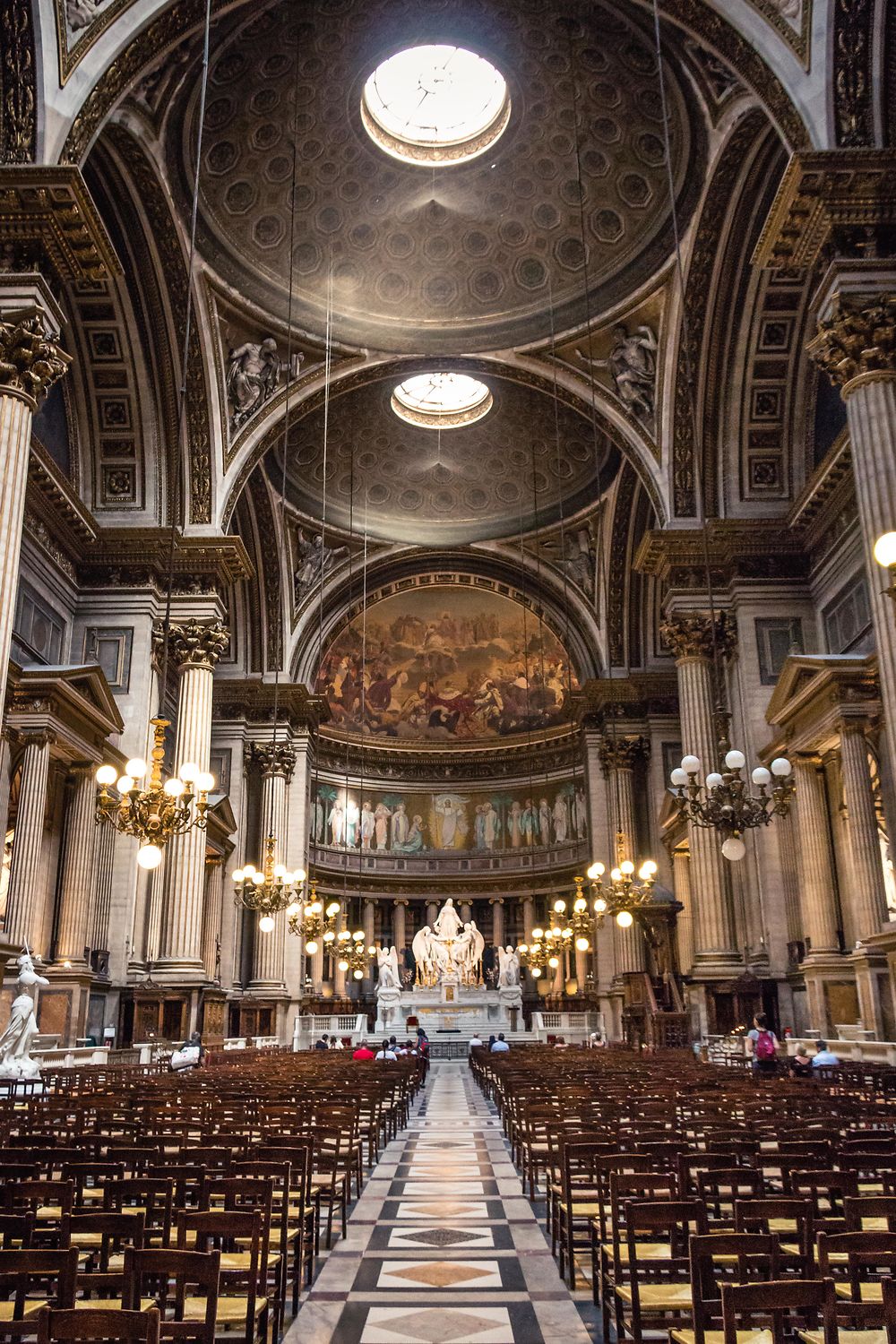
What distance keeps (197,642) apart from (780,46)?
15194mm

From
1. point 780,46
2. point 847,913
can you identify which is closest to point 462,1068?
point 847,913

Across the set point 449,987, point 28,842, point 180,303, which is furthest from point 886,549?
point 449,987

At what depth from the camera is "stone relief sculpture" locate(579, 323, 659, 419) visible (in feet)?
85.7

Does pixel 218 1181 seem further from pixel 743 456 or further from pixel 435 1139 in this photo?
pixel 743 456

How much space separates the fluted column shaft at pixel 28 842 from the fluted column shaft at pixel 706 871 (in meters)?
12.2

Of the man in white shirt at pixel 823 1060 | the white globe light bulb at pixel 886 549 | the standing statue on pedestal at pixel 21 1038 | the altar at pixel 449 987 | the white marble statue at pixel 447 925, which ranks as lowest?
the man in white shirt at pixel 823 1060

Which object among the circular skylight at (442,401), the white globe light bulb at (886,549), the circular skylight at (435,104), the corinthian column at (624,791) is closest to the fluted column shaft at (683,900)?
the corinthian column at (624,791)

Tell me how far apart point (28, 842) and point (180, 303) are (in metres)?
11.5

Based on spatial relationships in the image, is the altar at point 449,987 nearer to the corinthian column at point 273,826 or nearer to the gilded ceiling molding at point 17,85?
the corinthian column at point 273,826

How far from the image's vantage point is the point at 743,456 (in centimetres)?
2359

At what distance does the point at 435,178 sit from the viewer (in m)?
25.7

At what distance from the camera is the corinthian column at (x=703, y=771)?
853 inches

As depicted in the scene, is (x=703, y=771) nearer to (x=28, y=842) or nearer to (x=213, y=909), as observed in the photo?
(x=28, y=842)

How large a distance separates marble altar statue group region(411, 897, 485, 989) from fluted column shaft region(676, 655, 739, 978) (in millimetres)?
18723
